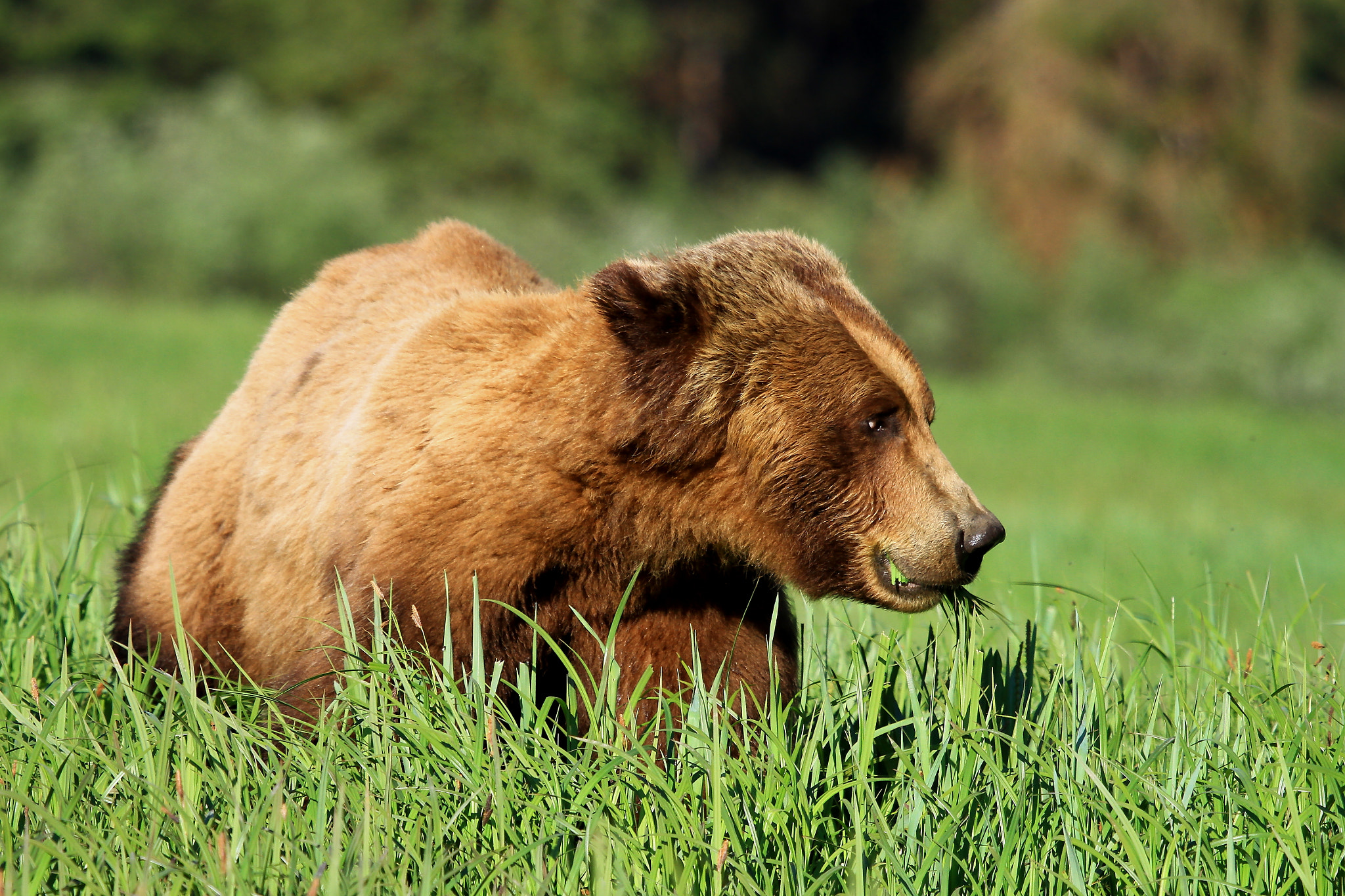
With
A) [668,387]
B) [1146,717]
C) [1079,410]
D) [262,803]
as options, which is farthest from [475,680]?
[1079,410]

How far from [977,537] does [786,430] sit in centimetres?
48

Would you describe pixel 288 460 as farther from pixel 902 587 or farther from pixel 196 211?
pixel 196 211

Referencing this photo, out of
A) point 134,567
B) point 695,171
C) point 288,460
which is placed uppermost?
point 288,460

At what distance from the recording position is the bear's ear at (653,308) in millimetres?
3045

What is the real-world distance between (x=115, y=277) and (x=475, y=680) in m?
30.7

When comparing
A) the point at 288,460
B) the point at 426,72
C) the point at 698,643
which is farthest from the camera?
the point at 426,72

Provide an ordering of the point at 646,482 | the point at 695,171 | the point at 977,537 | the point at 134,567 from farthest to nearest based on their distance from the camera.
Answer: the point at 695,171, the point at 134,567, the point at 646,482, the point at 977,537

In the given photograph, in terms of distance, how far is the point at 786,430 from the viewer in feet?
10.00

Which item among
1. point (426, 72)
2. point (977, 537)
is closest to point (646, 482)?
point (977, 537)

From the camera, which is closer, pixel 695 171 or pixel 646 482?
pixel 646 482

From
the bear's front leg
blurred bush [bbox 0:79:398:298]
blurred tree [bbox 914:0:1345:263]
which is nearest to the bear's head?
the bear's front leg

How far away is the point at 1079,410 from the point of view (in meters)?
22.7

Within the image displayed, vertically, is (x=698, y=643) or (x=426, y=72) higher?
(x=426, y=72)

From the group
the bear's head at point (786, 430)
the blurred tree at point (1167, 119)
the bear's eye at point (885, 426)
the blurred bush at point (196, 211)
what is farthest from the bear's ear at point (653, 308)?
the blurred tree at point (1167, 119)
